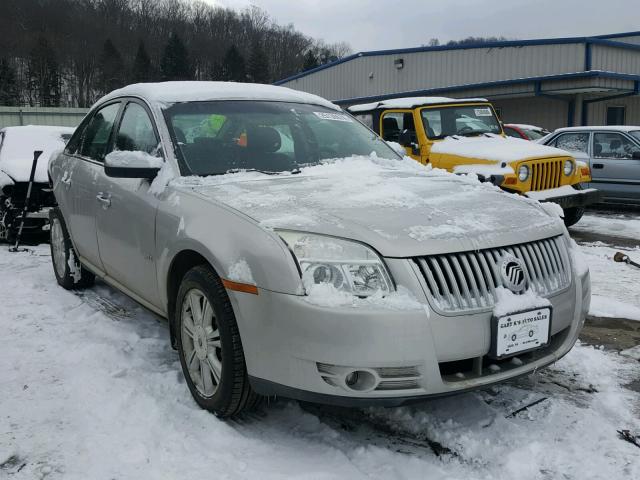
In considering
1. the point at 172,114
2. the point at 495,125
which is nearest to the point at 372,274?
the point at 172,114

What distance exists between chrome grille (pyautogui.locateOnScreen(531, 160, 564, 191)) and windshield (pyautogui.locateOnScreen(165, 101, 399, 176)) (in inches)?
166

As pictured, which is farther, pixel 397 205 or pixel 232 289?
pixel 397 205

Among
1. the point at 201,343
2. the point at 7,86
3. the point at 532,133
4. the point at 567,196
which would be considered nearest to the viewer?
the point at 201,343

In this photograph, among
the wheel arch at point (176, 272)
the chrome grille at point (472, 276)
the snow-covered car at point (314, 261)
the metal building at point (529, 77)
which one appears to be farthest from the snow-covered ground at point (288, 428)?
the metal building at point (529, 77)

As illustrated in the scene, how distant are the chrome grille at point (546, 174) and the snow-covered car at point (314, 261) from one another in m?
4.46

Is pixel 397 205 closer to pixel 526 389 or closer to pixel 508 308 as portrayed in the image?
pixel 508 308

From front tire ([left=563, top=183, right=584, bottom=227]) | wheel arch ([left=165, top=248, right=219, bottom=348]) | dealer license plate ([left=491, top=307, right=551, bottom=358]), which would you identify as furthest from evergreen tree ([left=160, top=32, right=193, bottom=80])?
dealer license plate ([left=491, top=307, right=551, bottom=358])

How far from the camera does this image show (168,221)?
10.3 feet

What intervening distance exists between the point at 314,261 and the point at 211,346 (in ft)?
2.46

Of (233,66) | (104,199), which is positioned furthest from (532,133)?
(233,66)

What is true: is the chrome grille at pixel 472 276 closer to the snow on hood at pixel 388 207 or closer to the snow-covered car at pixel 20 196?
the snow on hood at pixel 388 207

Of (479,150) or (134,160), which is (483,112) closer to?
(479,150)

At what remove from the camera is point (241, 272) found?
8.50ft

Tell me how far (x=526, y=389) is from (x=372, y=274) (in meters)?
1.36
